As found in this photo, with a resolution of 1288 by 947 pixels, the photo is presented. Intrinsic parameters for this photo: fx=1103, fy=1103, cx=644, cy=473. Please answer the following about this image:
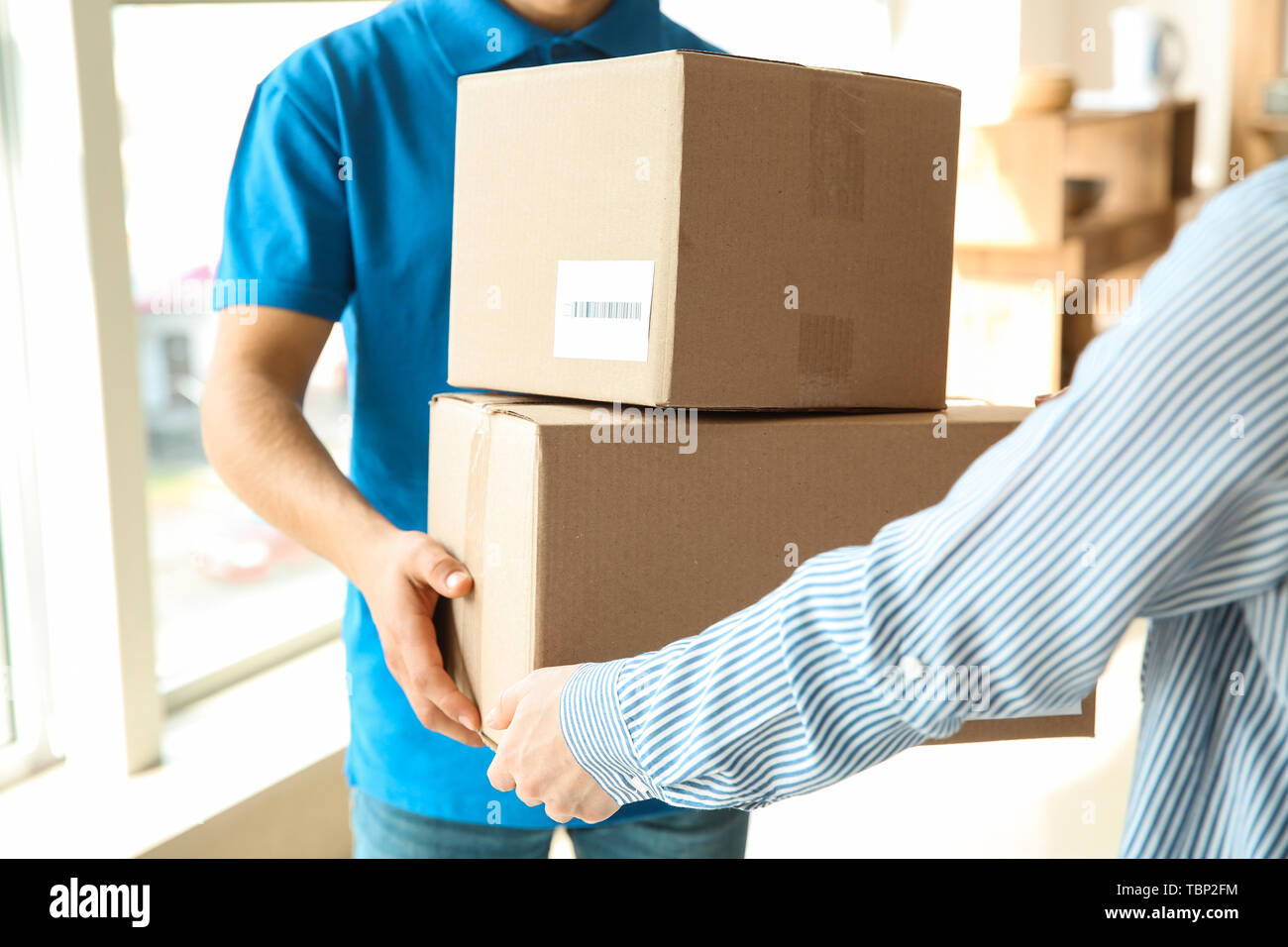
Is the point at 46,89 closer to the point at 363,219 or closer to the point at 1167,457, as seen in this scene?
the point at 363,219

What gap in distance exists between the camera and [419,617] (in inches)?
34.4

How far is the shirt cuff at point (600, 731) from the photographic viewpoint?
2.25 ft

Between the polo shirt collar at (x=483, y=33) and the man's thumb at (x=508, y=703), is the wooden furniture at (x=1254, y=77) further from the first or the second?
the man's thumb at (x=508, y=703)

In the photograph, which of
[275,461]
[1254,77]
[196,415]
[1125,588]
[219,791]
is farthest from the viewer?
[1254,77]

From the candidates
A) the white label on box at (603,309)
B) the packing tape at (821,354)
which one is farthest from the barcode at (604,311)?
the packing tape at (821,354)

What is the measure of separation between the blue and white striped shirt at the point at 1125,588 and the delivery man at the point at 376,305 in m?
0.42

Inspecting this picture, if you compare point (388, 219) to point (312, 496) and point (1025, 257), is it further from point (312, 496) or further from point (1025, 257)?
point (1025, 257)

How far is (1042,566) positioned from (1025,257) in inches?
92.9

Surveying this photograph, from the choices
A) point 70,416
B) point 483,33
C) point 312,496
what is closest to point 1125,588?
point 312,496

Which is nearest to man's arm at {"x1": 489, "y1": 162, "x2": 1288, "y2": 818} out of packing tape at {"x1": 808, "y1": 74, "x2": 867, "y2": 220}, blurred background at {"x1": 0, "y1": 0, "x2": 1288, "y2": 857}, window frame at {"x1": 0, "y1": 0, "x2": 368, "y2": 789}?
packing tape at {"x1": 808, "y1": 74, "x2": 867, "y2": 220}

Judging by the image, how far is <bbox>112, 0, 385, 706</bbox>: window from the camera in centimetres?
185
